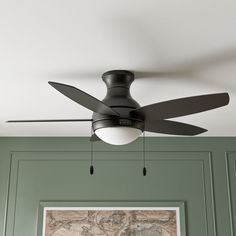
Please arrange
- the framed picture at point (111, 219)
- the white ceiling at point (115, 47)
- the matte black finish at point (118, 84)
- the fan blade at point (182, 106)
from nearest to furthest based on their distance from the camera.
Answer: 1. the white ceiling at point (115, 47)
2. the fan blade at point (182, 106)
3. the matte black finish at point (118, 84)
4. the framed picture at point (111, 219)

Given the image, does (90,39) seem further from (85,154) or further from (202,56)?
(85,154)

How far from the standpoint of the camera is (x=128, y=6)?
163 cm

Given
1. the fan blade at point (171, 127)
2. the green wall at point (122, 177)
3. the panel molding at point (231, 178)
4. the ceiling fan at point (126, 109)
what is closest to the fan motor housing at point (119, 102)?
the ceiling fan at point (126, 109)

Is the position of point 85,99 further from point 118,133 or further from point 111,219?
point 111,219

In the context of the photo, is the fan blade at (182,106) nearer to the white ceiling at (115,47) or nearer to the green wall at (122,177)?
the white ceiling at (115,47)

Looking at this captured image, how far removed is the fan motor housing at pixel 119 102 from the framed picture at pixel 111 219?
5.06 ft

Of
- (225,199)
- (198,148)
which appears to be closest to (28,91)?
(198,148)

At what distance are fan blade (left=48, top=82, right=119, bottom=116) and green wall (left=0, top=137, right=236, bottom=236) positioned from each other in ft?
5.55

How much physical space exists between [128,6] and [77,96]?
19.8 inches

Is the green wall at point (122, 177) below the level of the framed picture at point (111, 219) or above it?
above

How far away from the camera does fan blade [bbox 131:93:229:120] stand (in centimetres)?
177

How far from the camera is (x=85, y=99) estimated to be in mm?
1878

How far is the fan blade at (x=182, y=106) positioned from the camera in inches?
69.8

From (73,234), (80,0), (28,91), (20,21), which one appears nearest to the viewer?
(80,0)
